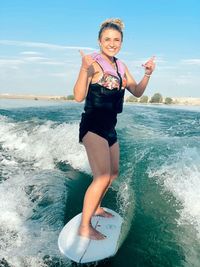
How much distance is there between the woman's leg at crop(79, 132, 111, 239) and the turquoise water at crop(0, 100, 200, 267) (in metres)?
0.49

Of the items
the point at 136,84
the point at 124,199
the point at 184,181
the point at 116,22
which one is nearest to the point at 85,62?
the point at 116,22

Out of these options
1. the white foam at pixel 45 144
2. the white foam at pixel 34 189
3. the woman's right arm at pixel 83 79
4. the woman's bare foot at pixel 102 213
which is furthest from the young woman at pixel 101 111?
the white foam at pixel 45 144

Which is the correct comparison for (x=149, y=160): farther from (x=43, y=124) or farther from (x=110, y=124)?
(x=43, y=124)

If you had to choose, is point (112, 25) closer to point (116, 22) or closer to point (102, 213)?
Answer: point (116, 22)

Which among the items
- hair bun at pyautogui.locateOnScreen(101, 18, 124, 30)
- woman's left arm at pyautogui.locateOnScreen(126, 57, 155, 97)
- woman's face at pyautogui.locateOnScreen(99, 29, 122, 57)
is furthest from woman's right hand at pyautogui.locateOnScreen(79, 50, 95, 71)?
woman's left arm at pyautogui.locateOnScreen(126, 57, 155, 97)

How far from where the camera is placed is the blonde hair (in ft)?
14.3

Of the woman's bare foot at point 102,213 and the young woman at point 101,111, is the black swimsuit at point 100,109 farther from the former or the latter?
the woman's bare foot at point 102,213

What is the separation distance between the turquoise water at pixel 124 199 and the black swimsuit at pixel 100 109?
1518 millimetres

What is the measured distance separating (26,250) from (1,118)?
15136 mm

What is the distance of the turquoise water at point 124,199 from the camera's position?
4570mm

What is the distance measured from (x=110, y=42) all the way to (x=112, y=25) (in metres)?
0.20

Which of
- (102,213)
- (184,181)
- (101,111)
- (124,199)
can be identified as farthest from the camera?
(184,181)

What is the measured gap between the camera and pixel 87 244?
4297 millimetres

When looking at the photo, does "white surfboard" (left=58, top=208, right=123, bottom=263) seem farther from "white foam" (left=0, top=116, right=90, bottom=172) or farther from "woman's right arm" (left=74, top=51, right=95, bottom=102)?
"white foam" (left=0, top=116, right=90, bottom=172)
